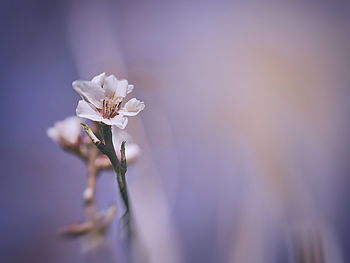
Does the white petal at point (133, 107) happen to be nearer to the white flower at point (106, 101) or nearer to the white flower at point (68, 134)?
the white flower at point (106, 101)

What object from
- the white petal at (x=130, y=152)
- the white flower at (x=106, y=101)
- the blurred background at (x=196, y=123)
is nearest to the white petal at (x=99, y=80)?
the white flower at (x=106, y=101)

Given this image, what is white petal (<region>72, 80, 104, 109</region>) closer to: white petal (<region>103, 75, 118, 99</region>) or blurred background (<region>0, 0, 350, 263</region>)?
white petal (<region>103, 75, 118, 99</region>)

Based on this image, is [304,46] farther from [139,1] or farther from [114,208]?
[114,208]

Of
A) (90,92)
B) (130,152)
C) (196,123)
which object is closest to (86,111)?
(90,92)

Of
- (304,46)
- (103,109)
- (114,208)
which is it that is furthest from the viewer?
(304,46)

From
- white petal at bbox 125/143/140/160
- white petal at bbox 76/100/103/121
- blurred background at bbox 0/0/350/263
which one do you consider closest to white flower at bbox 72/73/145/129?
white petal at bbox 76/100/103/121

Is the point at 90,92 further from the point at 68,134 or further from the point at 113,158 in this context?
the point at 68,134

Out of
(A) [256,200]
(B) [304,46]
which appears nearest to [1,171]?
(A) [256,200]
